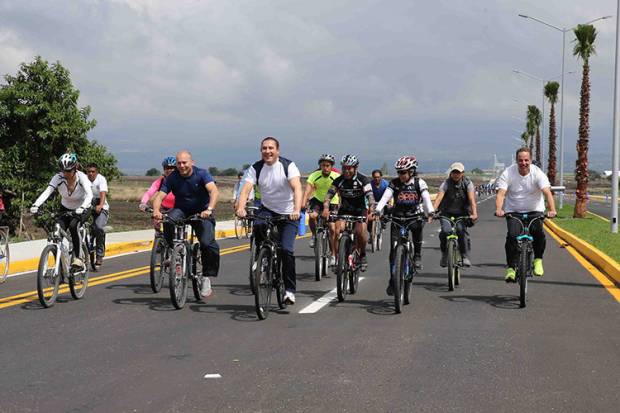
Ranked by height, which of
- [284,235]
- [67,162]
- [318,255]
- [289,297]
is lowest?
[289,297]

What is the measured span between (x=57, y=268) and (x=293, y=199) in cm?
296

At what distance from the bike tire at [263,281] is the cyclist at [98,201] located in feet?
15.9

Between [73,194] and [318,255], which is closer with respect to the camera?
[73,194]

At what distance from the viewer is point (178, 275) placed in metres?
9.49

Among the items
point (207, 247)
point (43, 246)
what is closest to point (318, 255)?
point (207, 247)

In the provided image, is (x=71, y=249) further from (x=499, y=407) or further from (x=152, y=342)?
(x=499, y=407)

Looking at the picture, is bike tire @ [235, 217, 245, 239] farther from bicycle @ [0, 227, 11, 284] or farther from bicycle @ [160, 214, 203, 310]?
bicycle @ [160, 214, 203, 310]

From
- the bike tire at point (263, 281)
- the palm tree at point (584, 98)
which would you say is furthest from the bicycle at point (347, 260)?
the palm tree at point (584, 98)

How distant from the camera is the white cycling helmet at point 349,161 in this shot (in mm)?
11234

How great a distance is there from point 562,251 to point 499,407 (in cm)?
1442

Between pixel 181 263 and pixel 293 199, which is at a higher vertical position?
pixel 293 199

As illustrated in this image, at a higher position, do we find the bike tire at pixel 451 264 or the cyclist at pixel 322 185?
the cyclist at pixel 322 185

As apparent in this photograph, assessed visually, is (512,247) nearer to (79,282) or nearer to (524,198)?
(524,198)

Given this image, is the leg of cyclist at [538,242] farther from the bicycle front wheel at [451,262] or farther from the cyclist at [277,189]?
the cyclist at [277,189]
